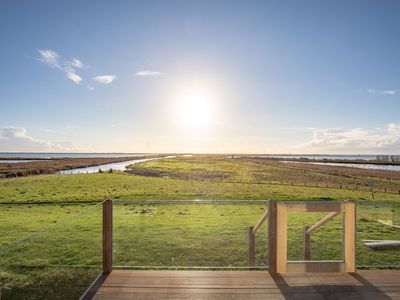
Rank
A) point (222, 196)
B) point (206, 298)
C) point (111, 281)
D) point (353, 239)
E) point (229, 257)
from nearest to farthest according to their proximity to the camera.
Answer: point (206, 298), point (111, 281), point (353, 239), point (229, 257), point (222, 196)

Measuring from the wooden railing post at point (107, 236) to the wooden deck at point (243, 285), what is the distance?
8.9 inches

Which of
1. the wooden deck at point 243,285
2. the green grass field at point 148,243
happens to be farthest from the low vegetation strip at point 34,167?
the wooden deck at point 243,285

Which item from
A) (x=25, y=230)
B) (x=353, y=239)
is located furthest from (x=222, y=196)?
(x=353, y=239)

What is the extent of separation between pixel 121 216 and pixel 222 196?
41.1 ft

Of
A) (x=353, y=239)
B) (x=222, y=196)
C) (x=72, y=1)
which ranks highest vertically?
(x=72, y=1)

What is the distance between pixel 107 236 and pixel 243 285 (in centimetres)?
271

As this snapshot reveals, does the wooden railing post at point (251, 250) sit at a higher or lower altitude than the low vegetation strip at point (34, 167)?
higher

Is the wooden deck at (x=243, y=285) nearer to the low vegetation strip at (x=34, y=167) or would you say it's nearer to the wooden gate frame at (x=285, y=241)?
the wooden gate frame at (x=285, y=241)

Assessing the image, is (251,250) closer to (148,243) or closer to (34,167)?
(148,243)

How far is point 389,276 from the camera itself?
5.63m

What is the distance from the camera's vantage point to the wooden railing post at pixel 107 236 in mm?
5852

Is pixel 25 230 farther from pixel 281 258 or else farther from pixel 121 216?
pixel 281 258

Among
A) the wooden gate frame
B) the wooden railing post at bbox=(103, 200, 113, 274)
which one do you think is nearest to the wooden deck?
the wooden gate frame

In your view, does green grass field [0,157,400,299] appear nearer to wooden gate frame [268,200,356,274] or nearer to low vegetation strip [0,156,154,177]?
wooden gate frame [268,200,356,274]
